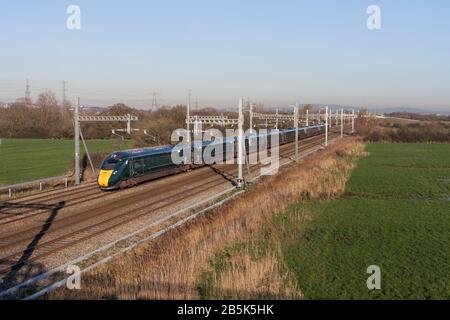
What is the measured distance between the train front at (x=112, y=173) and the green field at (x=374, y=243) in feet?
36.8

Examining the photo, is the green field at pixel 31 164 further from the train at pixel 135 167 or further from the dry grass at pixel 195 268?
the dry grass at pixel 195 268

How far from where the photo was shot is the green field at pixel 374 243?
12.8 metres

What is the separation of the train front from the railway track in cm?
73

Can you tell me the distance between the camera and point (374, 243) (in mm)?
17766

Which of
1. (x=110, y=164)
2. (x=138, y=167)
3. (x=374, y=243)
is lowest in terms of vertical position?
(x=374, y=243)

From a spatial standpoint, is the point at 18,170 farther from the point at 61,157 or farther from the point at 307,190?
the point at 307,190

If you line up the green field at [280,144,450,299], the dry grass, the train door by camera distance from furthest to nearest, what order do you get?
the train door, the green field at [280,144,450,299], the dry grass

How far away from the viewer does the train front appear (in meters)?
29.2

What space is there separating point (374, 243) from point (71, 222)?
13.1 metres

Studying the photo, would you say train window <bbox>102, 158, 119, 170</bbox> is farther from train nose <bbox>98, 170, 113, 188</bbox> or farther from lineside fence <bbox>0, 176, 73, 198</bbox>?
lineside fence <bbox>0, 176, 73, 198</bbox>

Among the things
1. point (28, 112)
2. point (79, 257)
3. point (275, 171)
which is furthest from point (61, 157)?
point (28, 112)

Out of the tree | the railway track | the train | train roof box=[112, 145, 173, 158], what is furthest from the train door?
the tree

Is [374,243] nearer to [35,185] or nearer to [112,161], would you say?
[112,161]

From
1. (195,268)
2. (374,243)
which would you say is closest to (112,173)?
(195,268)
